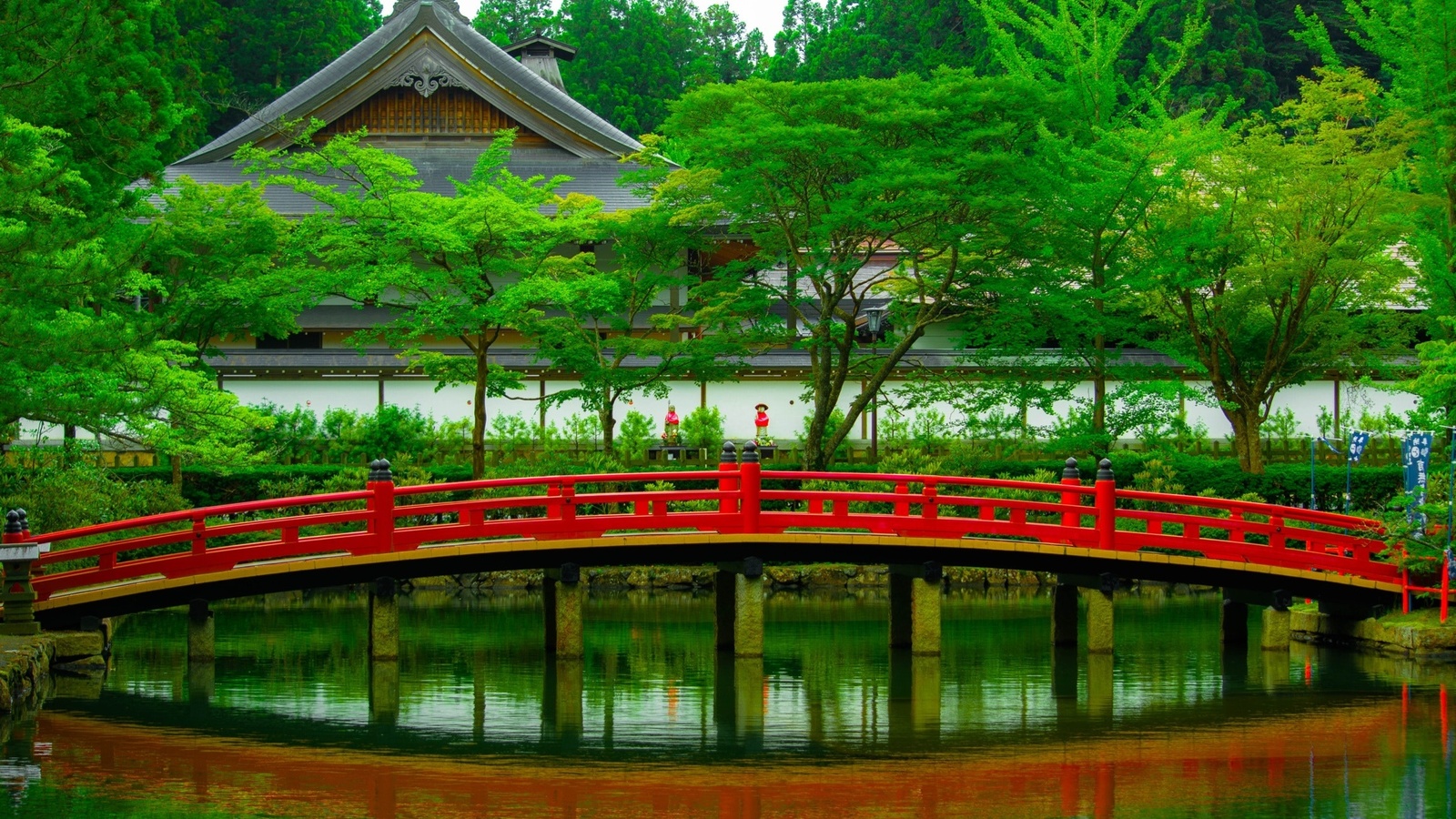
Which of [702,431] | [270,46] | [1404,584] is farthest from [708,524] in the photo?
[270,46]


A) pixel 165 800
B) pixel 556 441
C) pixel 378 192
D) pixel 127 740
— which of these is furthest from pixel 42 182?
pixel 556 441

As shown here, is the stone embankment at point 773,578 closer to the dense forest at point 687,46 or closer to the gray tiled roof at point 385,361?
the gray tiled roof at point 385,361

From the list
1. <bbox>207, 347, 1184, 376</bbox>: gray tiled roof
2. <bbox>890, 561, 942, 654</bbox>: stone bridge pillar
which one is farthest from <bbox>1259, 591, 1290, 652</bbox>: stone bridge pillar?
<bbox>207, 347, 1184, 376</bbox>: gray tiled roof

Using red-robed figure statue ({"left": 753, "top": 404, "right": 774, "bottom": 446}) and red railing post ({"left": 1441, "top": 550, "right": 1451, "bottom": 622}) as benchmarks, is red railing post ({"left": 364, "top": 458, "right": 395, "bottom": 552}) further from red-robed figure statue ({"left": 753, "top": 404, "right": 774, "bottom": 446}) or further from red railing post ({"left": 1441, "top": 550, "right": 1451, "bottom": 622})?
red-robed figure statue ({"left": 753, "top": 404, "right": 774, "bottom": 446})

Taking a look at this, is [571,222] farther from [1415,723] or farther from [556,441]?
[1415,723]

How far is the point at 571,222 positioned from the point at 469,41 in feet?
40.5

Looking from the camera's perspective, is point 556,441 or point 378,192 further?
point 556,441

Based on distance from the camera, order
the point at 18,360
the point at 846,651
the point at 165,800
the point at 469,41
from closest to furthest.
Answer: the point at 165,800
the point at 18,360
the point at 846,651
the point at 469,41

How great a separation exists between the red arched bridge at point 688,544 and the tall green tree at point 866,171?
19.2 feet

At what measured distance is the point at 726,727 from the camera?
53.7 feet

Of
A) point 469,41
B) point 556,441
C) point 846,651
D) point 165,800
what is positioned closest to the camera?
point 165,800

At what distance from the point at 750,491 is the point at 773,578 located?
9.01 meters

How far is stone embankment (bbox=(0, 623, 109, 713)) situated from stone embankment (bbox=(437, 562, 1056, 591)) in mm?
9421

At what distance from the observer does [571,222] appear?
2819cm
